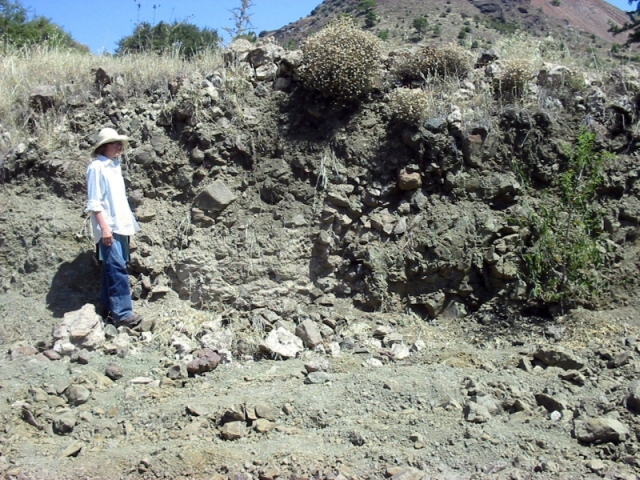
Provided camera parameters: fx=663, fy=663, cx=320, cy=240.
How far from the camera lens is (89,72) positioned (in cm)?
782

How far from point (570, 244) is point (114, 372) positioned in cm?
401

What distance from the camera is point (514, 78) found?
706 cm

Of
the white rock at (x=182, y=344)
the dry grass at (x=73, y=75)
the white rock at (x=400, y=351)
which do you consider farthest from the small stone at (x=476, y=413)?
the dry grass at (x=73, y=75)

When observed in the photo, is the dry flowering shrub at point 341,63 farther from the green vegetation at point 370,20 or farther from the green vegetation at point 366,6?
the green vegetation at point 366,6

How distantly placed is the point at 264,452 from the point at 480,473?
1.31 m

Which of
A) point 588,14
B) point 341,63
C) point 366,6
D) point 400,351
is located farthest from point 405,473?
point 588,14

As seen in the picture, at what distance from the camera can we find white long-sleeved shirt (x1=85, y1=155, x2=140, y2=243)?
562 centimetres

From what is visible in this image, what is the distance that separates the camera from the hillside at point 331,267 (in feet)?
14.1

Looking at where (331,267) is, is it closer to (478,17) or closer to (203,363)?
(203,363)

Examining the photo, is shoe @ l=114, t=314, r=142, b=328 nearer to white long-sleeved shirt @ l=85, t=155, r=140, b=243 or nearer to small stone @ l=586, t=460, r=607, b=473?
white long-sleeved shirt @ l=85, t=155, r=140, b=243

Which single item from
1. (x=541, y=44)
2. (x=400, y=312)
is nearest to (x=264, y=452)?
(x=400, y=312)

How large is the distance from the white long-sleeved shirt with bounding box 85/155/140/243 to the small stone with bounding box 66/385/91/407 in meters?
1.41

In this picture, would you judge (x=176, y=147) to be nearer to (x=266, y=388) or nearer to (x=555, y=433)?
(x=266, y=388)

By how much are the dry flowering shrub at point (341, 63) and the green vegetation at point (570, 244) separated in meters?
2.19
